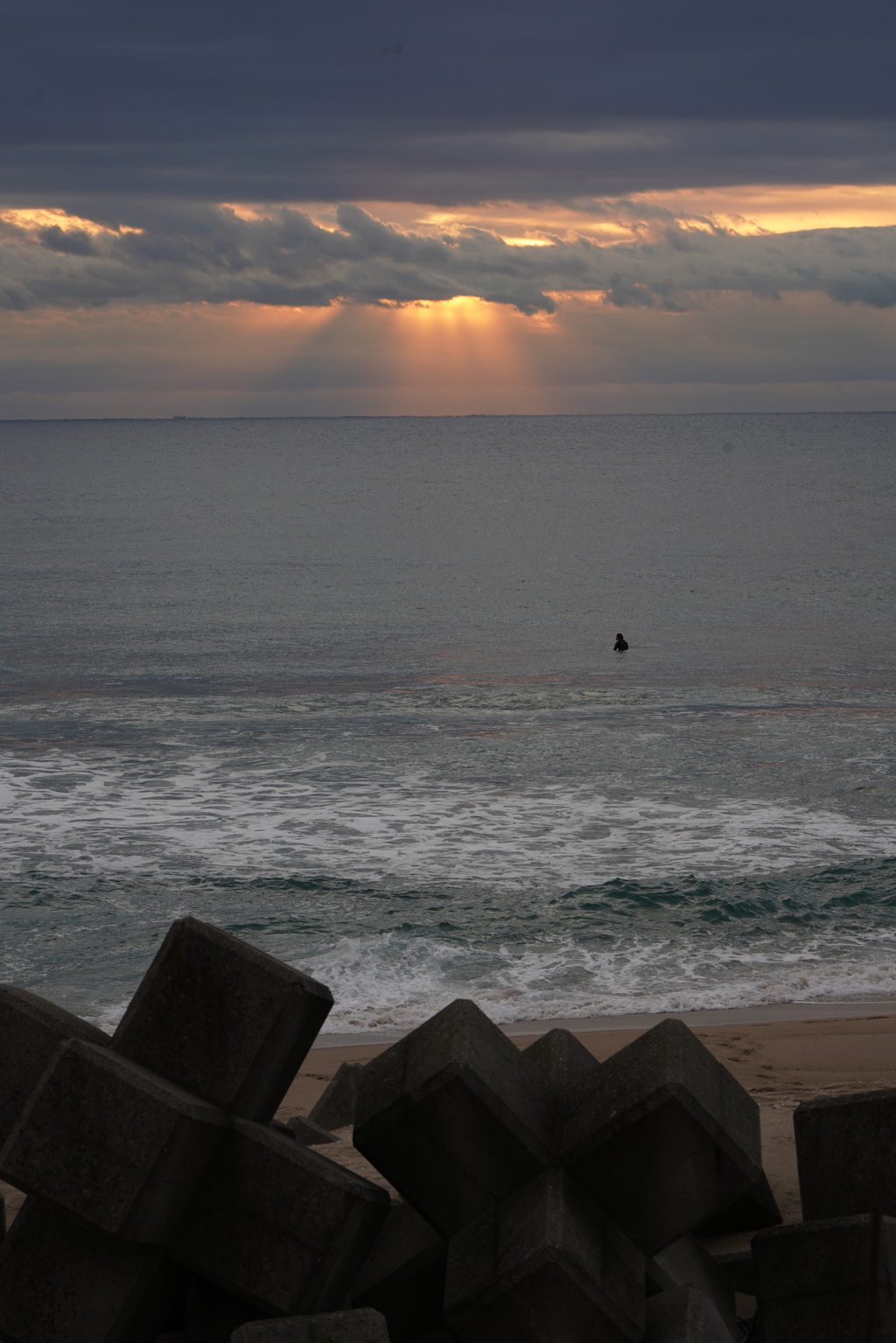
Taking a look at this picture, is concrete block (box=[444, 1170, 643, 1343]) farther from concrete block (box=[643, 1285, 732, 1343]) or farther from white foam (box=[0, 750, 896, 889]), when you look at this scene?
white foam (box=[0, 750, 896, 889])

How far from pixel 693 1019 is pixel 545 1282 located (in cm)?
733

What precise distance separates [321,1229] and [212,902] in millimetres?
10615

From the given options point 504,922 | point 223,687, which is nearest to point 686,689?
point 223,687

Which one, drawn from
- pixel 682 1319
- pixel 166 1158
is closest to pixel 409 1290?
pixel 682 1319

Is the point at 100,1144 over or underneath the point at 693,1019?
over

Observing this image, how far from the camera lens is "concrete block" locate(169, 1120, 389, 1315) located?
14.1ft

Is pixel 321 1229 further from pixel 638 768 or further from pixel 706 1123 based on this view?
pixel 638 768

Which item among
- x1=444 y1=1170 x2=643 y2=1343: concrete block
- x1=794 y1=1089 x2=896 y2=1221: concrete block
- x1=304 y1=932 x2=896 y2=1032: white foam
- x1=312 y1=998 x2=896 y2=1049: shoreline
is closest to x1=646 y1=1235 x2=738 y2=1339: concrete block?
x1=444 y1=1170 x2=643 y2=1343: concrete block

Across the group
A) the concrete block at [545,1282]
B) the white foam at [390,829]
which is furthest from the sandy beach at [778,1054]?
the white foam at [390,829]

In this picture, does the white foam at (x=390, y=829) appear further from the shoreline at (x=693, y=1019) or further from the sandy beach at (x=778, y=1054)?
the sandy beach at (x=778, y=1054)

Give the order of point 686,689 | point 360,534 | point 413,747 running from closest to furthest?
point 413,747 < point 686,689 < point 360,534

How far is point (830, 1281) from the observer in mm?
4375

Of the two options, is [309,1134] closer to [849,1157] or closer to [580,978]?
[849,1157]

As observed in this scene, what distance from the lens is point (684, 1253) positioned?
497 cm
